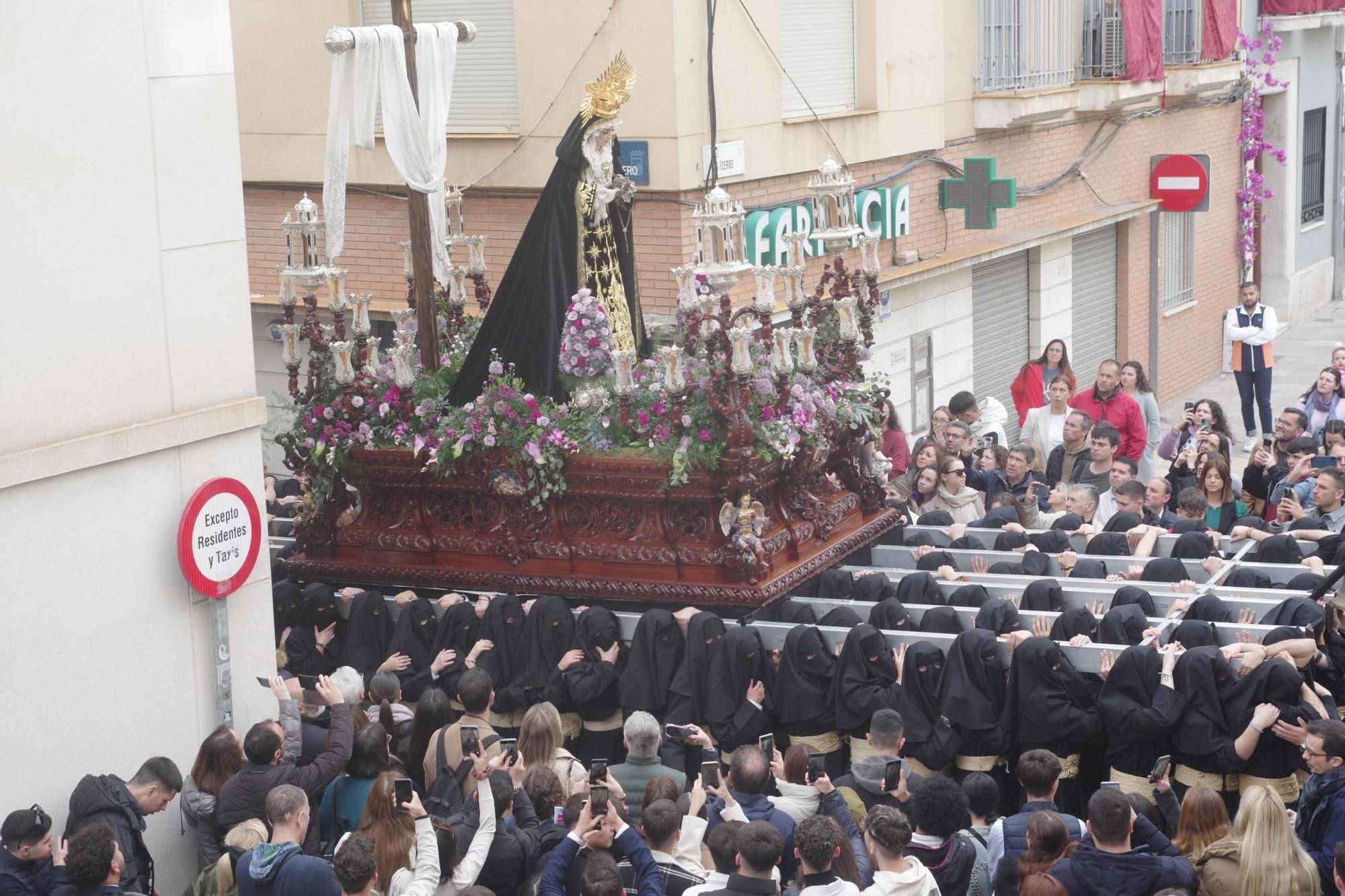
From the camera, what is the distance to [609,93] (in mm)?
10016

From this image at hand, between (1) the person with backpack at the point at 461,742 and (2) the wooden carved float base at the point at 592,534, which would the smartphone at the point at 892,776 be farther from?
(2) the wooden carved float base at the point at 592,534

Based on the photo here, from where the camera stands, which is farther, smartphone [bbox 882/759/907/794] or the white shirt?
the white shirt

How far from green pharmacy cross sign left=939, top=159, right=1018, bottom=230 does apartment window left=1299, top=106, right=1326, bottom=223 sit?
11.6 m

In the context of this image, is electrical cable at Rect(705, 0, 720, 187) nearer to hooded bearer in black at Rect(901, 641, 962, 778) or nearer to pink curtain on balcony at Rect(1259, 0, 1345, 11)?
hooded bearer in black at Rect(901, 641, 962, 778)

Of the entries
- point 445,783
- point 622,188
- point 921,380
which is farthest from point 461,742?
point 921,380

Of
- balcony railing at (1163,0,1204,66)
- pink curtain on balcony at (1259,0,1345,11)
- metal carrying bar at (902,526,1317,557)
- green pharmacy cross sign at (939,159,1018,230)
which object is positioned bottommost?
metal carrying bar at (902,526,1317,557)

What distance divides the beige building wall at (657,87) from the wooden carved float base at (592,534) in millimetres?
3600

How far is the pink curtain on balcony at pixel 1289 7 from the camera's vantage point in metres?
23.2

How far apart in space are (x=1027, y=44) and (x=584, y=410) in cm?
948

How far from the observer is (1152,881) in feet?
20.7

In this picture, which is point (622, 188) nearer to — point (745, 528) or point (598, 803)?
point (745, 528)

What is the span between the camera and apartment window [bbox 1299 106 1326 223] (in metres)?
26.0

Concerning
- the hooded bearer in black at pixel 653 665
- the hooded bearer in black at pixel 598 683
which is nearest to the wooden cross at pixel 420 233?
the hooded bearer in black at pixel 598 683

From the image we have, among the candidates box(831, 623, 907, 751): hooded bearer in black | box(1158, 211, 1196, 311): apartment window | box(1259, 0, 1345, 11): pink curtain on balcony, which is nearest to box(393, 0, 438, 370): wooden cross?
box(831, 623, 907, 751): hooded bearer in black
